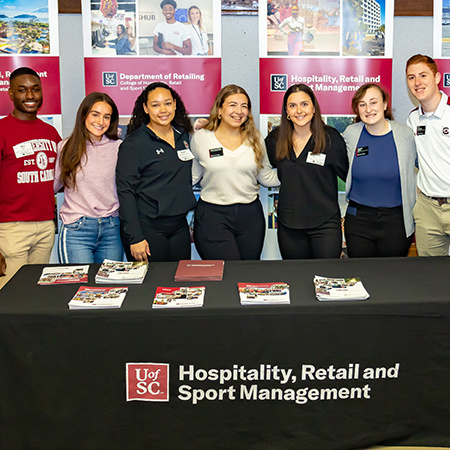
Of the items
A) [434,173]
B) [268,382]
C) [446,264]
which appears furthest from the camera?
[434,173]

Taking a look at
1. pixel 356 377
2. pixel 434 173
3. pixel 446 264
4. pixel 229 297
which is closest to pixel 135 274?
pixel 229 297

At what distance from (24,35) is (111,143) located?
1178 mm

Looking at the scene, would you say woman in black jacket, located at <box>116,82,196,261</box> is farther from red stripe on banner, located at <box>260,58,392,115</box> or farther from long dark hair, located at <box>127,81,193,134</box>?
red stripe on banner, located at <box>260,58,392,115</box>

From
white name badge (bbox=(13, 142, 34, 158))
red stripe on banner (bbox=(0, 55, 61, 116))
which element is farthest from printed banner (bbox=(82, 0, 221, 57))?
white name badge (bbox=(13, 142, 34, 158))

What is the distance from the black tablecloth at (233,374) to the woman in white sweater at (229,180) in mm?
974

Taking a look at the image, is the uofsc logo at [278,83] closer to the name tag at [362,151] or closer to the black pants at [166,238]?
the name tag at [362,151]

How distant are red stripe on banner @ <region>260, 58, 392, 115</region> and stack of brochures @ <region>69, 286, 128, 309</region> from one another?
204 cm

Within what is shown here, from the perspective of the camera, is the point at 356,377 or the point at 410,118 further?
the point at 410,118

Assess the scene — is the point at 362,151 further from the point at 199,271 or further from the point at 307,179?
the point at 199,271

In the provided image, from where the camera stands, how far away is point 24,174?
273cm

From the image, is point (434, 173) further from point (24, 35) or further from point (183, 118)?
point (24, 35)

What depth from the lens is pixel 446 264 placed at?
2.30m

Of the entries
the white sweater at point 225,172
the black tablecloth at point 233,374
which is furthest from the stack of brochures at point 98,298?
the white sweater at point 225,172

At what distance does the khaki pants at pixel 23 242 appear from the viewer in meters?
2.76
